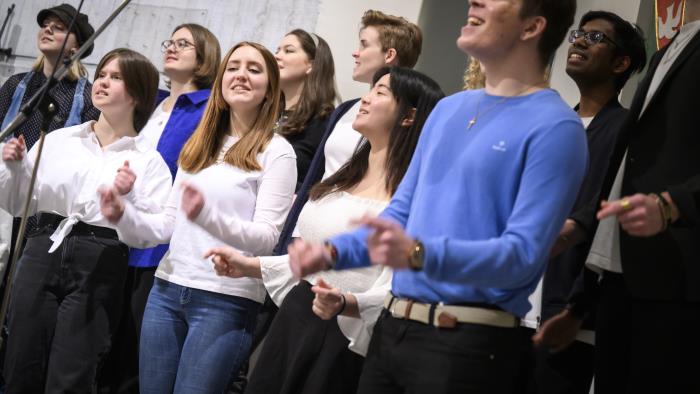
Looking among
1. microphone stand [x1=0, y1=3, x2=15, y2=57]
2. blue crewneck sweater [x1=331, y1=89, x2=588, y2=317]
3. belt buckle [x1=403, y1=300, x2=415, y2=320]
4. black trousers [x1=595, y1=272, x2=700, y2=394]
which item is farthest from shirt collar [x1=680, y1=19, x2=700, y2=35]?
microphone stand [x1=0, y1=3, x2=15, y2=57]

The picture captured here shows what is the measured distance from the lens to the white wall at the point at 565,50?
3695 mm

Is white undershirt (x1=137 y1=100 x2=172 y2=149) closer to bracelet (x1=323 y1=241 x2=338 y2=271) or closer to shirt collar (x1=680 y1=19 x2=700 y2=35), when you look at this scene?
bracelet (x1=323 y1=241 x2=338 y2=271)

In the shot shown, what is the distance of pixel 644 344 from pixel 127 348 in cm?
251

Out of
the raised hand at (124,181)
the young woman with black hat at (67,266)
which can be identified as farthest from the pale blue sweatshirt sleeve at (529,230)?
the young woman with black hat at (67,266)

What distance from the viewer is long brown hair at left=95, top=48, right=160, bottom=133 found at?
3.56 meters

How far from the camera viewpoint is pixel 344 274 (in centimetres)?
248

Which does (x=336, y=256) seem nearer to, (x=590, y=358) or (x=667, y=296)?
(x=667, y=296)

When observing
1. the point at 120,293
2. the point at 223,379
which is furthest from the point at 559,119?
the point at 120,293

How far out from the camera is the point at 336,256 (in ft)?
5.56

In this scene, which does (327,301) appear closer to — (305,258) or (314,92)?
(305,258)

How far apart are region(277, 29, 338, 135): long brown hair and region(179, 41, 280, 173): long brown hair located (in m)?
0.52

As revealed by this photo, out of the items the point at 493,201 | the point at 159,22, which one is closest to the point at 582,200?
the point at 493,201

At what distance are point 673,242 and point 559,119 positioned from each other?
1.30 feet

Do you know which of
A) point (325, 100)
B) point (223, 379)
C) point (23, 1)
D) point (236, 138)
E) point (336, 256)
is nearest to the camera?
point (336, 256)
